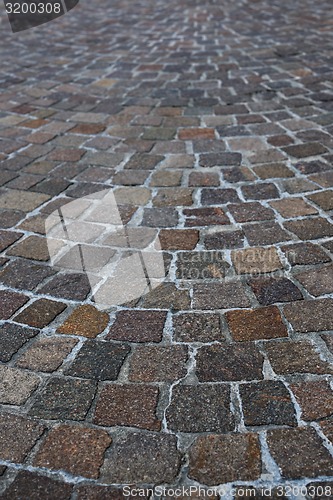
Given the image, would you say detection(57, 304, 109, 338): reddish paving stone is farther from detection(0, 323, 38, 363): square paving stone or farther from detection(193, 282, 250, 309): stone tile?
detection(193, 282, 250, 309): stone tile

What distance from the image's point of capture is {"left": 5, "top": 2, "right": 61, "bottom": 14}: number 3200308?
24.4 ft

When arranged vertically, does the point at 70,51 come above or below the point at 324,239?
above

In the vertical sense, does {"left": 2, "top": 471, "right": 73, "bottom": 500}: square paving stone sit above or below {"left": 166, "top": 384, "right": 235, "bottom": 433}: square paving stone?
above

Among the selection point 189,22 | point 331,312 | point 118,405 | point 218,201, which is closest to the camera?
point 118,405

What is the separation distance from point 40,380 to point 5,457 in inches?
13.7

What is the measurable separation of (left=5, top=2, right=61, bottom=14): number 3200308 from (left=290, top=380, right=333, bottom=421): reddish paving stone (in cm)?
729

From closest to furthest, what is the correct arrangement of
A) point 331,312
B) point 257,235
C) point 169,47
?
point 331,312 < point 257,235 < point 169,47

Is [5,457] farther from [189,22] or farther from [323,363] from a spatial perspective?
[189,22]

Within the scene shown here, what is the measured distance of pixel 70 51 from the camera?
19.2ft

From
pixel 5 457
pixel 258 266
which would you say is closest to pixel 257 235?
pixel 258 266

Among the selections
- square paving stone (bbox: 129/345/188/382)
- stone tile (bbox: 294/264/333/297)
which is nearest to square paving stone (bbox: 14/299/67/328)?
square paving stone (bbox: 129/345/188/382)

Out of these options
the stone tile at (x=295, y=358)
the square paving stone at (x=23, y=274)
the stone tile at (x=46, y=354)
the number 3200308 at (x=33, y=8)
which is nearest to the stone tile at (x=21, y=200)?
the square paving stone at (x=23, y=274)

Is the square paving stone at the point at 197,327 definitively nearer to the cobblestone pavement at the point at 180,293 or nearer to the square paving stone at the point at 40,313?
the cobblestone pavement at the point at 180,293

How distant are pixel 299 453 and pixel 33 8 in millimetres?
7766
